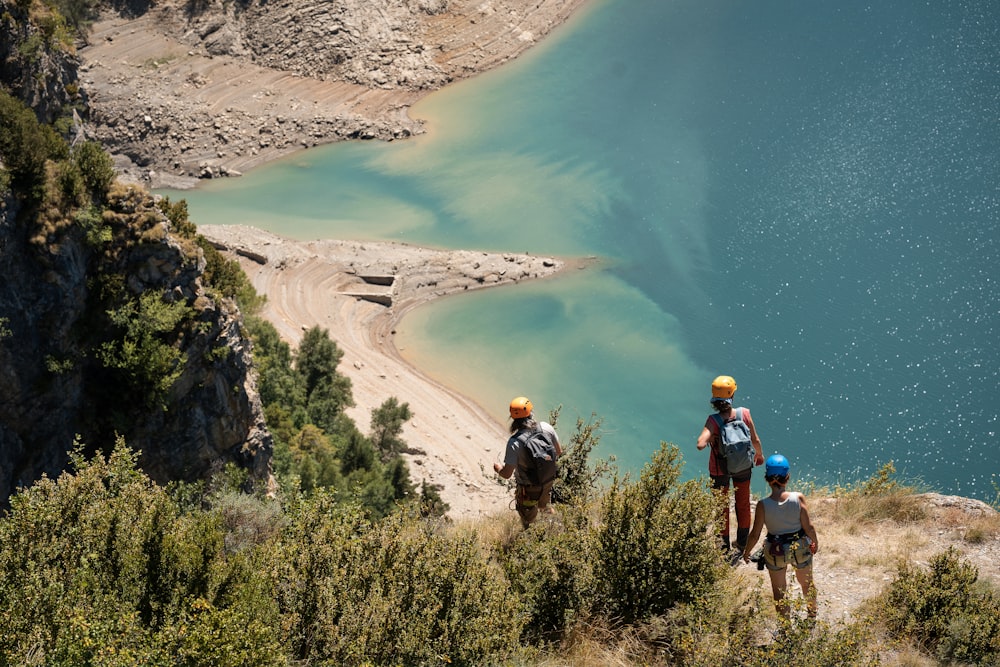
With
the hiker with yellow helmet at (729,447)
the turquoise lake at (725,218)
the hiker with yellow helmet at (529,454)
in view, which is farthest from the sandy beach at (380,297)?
the hiker with yellow helmet at (729,447)

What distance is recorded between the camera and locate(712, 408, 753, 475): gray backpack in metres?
10.2

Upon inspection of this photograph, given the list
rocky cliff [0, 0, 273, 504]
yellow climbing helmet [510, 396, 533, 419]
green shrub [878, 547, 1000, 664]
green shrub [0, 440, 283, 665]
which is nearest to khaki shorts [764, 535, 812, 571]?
green shrub [878, 547, 1000, 664]

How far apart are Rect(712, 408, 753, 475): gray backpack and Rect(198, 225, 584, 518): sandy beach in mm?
23285

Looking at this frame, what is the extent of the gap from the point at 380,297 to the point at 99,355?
994 inches

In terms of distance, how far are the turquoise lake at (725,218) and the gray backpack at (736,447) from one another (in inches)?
824

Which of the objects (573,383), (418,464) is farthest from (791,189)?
(418,464)

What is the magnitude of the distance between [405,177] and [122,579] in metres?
46.8

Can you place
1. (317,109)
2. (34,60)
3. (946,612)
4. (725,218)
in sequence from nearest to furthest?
1. (946,612)
2. (34,60)
3. (725,218)
4. (317,109)

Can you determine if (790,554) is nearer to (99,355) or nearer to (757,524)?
(757,524)

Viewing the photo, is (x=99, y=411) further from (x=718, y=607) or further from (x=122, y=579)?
(x=718, y=607)

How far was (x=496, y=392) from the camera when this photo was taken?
123 ft

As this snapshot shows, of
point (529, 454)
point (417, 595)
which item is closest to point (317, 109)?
point (529, 454)

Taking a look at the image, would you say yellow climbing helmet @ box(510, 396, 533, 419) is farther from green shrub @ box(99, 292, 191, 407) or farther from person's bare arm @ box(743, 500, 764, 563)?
green shrub @ box(99, 292, 191, 407)

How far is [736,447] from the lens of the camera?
1021 cm
